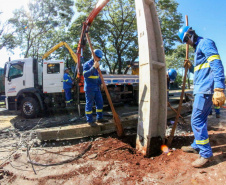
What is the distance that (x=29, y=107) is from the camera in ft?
21.4

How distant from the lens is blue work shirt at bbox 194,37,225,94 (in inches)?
81.7

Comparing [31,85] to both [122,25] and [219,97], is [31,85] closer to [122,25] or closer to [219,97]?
[219,97]

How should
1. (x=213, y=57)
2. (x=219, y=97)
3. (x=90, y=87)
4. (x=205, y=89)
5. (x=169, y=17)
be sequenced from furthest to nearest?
(x=169, y=17), (x=90, y=87), (x=205, y=89), (x=213, y=57), (x=219, y=97)

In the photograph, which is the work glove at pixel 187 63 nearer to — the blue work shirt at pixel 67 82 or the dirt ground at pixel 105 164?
the dirt ground at pixel 105 164

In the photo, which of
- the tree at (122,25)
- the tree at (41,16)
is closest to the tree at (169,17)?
the tree at (122,25)

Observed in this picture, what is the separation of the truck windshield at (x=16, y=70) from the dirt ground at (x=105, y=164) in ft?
14.1

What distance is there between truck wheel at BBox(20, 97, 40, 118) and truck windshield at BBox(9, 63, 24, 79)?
1.18 m

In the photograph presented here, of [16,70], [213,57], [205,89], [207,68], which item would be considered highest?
[16,70]

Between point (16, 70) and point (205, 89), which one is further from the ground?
point (16, 70)

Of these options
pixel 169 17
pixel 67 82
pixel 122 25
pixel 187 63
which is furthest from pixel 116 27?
pixel 187 63

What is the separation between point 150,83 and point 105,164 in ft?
5.07

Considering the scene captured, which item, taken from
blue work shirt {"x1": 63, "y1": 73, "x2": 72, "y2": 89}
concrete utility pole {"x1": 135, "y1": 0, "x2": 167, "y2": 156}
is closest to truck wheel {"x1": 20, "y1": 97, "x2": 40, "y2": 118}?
blue work shirt {"x1": 63, "y1": 73, "x2": 72, "y2": 89}

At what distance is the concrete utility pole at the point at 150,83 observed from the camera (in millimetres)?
2592

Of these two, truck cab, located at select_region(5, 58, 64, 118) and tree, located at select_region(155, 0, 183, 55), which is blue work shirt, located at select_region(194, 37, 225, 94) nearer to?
truck cab, located at select_region(5, 58, 64, 118)
